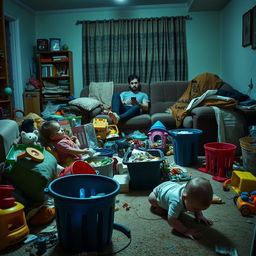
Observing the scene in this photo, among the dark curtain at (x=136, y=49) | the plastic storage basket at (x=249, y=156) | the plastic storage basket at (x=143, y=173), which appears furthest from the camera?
the dark curtain at (x=136, y=49)

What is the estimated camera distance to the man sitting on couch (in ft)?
13.3

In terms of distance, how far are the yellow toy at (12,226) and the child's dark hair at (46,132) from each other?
0.94 m

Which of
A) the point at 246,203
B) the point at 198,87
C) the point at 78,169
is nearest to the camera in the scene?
the point at 246,203

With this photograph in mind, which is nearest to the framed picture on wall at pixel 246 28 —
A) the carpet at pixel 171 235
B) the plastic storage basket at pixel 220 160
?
the plastic storage basket at pixel 220 160

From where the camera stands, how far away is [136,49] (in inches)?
214

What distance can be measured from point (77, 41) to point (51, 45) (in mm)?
516

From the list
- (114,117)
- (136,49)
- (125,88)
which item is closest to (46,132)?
(114,117)

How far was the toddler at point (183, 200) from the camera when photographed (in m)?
1.50

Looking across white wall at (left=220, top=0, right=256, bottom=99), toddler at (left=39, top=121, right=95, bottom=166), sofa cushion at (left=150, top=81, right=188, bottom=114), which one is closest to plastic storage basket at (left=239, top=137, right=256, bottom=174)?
white wall at (left=220, top=0, right=256, bottom=99)

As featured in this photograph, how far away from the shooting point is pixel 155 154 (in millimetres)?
2564

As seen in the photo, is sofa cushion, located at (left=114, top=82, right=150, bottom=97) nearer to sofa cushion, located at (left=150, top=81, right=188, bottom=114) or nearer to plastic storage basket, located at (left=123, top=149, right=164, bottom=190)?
sofa cushion, located at (left=150, top=81, right=188, bottom=114)

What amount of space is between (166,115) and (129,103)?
692mm

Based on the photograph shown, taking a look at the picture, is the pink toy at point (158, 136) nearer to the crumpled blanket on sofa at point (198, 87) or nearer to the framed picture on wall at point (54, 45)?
the crumpled blanket on sofa at point (198, 87)

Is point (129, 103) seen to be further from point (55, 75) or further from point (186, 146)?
point (55, 75)
